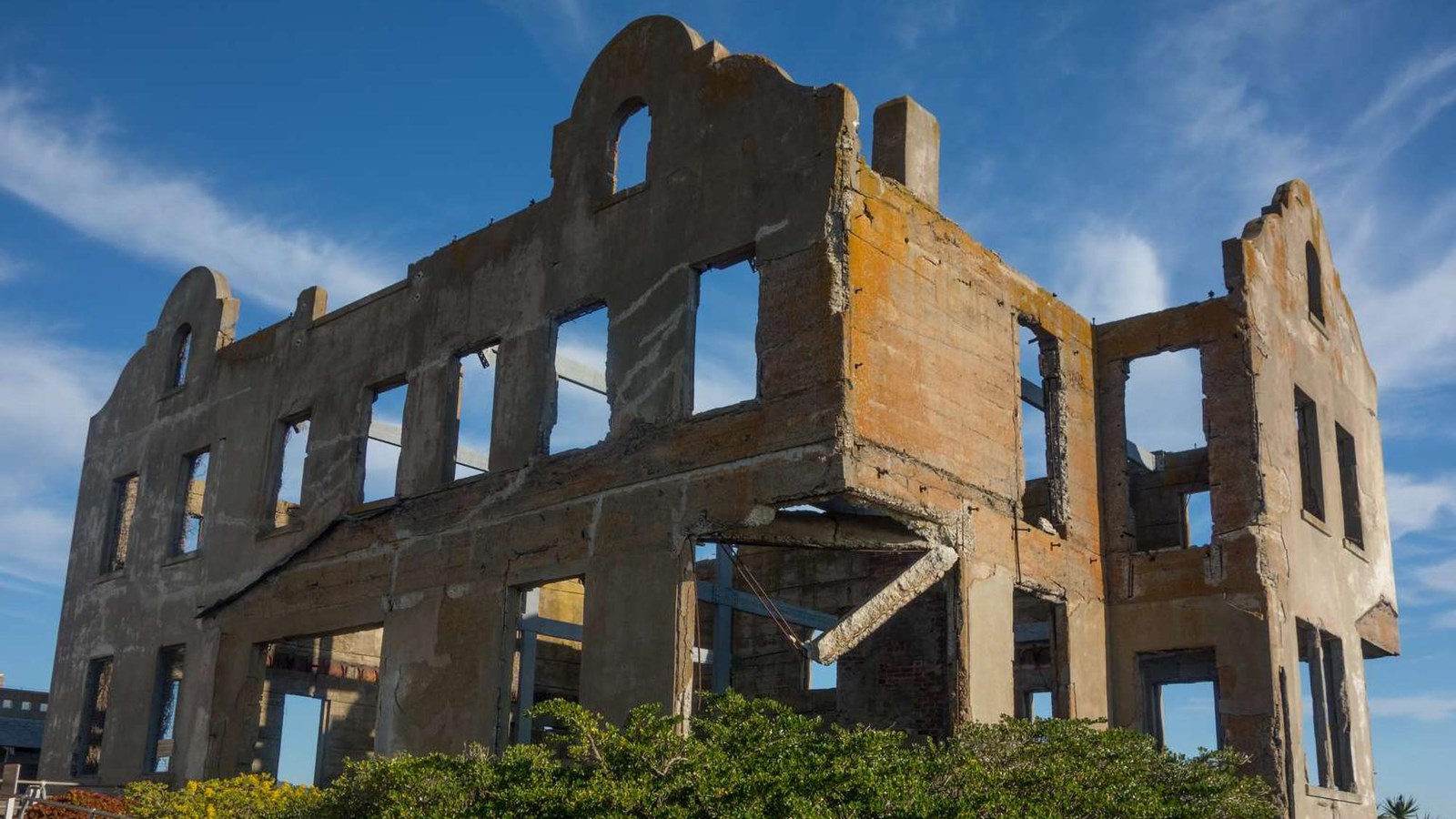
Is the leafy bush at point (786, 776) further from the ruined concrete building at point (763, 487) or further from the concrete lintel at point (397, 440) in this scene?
the concrete lintel at point (397, 440)

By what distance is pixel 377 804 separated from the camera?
12.2 m

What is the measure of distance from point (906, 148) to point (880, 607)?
198 inches

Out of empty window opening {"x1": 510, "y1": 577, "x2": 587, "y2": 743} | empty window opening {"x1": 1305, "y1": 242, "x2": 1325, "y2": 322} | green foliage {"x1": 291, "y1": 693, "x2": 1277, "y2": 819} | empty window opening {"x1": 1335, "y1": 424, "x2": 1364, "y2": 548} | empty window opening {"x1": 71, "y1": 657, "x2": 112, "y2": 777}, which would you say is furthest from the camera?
empty window opening {"x1": 71, "y1": 657, "x2": 112, "y2": 777}

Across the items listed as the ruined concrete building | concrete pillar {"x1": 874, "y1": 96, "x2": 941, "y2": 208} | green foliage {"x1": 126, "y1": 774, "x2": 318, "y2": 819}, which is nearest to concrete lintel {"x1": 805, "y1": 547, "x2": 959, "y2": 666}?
the ruined concrete building

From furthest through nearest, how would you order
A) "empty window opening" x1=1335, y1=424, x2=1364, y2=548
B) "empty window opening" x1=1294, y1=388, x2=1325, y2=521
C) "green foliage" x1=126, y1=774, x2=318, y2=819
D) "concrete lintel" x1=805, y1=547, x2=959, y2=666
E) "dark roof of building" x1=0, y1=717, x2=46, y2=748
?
"dark roof of building" x1=0, y1=717, x2=46, y2=748 < "empty window opening" x1=1335, y1=424, x2=1364, y2=548 < "empty window opening" x1=1294, y1=388, x2=1325, y2=521 < "green foliage" x1=126, y1=774, x2=318, y2=819 < "concrete lintel" x1=805, y1=547, x2=959, y2=666

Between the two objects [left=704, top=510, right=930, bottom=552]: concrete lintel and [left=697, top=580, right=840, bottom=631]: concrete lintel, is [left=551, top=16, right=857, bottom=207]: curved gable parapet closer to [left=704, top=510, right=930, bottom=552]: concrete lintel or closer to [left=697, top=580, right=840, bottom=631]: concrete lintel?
[left=704, top=510, right=930, bottom=552]: concrete lintel

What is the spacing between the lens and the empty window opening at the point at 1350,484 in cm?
1941

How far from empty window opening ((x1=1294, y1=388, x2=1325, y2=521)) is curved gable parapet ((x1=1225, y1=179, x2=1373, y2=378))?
3.88ft

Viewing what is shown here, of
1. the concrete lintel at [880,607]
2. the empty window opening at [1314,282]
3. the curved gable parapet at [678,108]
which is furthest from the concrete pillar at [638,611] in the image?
the empty window opening at [1314,282]

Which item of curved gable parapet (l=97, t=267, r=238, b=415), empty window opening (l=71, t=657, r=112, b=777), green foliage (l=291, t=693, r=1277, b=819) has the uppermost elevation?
curved gable parapet (l=97, t=267, r=238, b=415)

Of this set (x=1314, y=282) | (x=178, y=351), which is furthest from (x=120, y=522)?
(x=1314, y=282)

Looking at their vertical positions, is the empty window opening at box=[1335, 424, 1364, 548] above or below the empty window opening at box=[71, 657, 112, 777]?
above

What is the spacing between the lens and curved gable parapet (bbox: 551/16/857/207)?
14.7 metres

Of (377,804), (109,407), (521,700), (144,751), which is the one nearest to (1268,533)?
(521,700)
